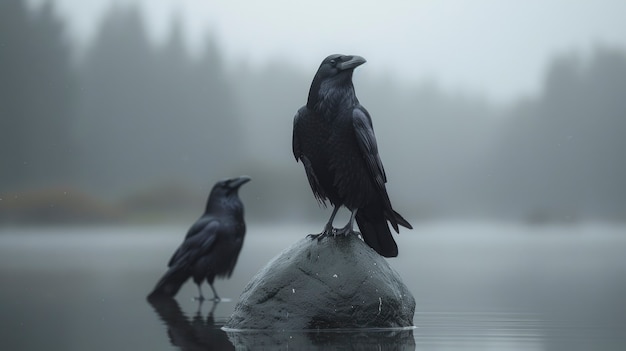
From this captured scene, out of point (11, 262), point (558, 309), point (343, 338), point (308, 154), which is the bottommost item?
point (11, 262)

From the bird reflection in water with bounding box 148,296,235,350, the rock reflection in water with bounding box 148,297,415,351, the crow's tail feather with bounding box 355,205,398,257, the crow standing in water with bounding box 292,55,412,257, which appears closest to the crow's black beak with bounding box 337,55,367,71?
the crow standing in water with bounding box 292,55,412,257

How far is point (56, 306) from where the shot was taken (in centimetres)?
1109

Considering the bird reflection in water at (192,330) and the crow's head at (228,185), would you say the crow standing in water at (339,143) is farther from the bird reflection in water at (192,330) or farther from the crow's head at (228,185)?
→ the crow's head at (228,185)

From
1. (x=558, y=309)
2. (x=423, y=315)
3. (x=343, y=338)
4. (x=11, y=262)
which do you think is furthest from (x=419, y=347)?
(x=11, y=262)

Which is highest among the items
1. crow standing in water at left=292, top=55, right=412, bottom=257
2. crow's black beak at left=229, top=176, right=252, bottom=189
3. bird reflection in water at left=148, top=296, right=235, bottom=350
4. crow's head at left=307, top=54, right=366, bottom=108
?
crow's head at left=307, top=54, right=366, bottom=108

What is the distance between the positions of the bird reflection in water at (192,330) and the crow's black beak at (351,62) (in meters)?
2.00

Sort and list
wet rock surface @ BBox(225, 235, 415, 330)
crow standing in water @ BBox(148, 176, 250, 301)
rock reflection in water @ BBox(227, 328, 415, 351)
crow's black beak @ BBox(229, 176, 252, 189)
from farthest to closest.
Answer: crow's black beak @ BBox(229, 176, 252, 189) → crow standing in water @ BBox(148, 176, 250, 301) → wet rock surface @ BBox(225, 235, 415, 330) → rock reflection in water @ BBox(227, 328, 415, 351)

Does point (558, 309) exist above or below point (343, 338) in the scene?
below

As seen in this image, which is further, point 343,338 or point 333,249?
point 333,249

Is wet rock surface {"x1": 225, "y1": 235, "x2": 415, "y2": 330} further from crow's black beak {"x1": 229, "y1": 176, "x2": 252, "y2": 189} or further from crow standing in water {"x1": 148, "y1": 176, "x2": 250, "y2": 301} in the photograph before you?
crow's black beak {"x1": 229, "y1": 176, "x2": 252, "y2": 189}

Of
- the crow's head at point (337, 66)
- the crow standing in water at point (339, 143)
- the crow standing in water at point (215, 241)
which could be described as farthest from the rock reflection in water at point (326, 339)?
the crow standing in water at point (215, 241)

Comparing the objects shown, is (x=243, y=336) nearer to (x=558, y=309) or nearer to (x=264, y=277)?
(x=264, y=277)

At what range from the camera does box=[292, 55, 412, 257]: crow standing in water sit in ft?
26.1

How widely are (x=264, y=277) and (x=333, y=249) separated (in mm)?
526
